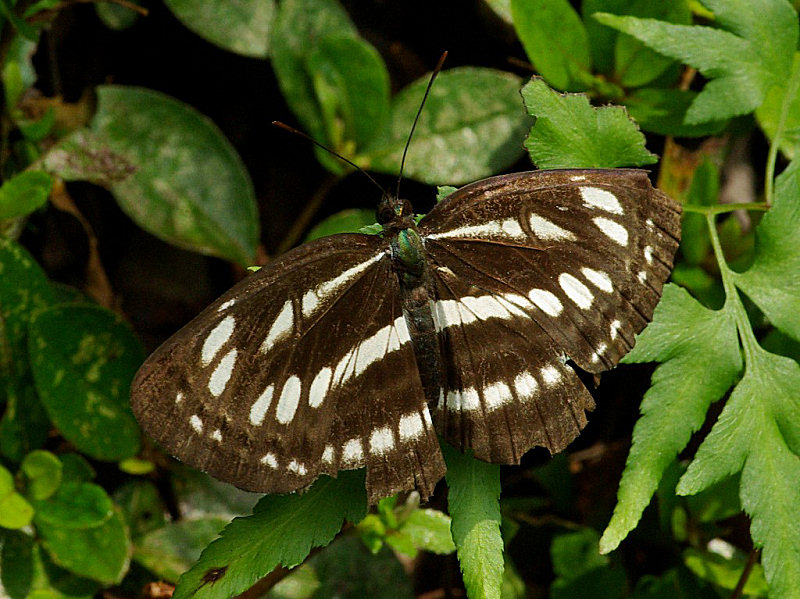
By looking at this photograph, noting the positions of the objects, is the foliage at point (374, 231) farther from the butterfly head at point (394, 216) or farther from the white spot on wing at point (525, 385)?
the white spot on wing at point (525, 385)

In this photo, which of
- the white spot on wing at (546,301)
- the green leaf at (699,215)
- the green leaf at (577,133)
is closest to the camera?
the white spot on wing at (546,301)

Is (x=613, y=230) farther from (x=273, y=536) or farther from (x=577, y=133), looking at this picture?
(x=273, y=536)

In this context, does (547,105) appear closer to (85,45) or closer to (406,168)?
(406,168)

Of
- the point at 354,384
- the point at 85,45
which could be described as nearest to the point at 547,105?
the point at 354,384

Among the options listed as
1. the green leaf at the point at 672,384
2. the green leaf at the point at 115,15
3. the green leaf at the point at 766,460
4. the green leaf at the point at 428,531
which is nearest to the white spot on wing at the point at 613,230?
the green leaf at the point at 672,384

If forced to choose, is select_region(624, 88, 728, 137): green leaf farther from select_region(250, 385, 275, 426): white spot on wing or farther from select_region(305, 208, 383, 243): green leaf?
select_region(250, 385, 275, 426): white spot on wing

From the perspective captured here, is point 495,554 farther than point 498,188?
No
